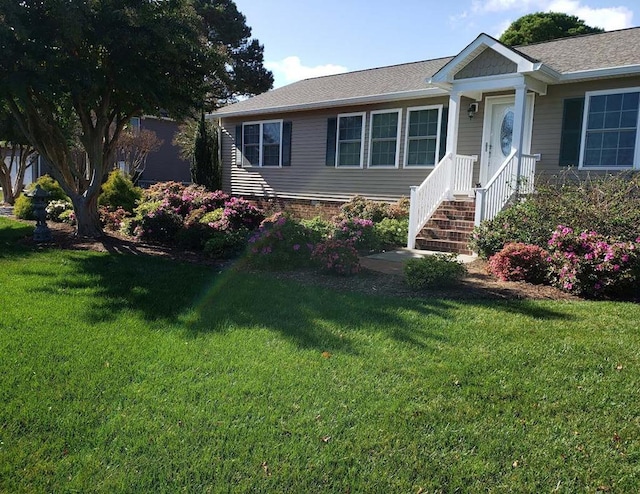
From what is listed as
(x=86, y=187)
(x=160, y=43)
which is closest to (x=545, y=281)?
(x=160, y=43)

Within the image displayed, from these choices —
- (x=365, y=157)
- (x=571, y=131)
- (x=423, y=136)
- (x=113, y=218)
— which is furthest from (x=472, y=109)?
(x=113, y=218)

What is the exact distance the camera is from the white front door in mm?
10781

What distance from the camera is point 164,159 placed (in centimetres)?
2786

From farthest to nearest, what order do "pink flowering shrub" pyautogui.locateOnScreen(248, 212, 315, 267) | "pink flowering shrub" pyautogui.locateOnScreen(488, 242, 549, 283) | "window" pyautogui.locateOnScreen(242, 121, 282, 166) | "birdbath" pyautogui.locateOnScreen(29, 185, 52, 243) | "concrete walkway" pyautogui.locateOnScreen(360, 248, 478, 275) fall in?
"window" pyautogui.locateOnScreen(242, 121, 282, 166)
"birdbath" pyautogui.locateOnScreen(29, 185, 52, 243)
"concrete walkway" pyautogui.locateOnScreen(360, 248, 478, 275)
"pink flowering shrub" pyautogui.locateOnScreen(248, 212, 315, 267)
"pink flowering shrub" pyautogui.locateOnScreen(488, 242, 549, 283)

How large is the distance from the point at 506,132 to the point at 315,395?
30.2 feet

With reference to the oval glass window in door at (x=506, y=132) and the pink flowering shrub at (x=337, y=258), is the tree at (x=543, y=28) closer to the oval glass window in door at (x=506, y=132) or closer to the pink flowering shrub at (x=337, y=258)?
the oval glass window in door at (x=506, y=132)

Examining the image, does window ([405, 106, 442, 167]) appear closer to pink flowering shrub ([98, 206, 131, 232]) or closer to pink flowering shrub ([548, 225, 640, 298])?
pink flowering shrub ([548, 225, 640, 298])

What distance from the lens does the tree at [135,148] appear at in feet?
75.5

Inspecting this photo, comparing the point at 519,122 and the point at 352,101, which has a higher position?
the point at 352,101

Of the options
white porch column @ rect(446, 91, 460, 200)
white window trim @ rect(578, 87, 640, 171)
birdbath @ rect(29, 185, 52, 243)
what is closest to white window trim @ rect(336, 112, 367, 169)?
white porch column @ rect(446, 91, 460, 200)

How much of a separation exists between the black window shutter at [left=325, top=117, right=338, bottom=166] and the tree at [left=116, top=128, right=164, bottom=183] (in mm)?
12325

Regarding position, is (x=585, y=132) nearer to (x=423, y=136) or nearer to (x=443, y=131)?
(x=443, y=131)

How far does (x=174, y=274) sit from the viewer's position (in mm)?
6699

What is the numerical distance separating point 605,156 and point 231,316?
8158 millimetres
